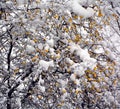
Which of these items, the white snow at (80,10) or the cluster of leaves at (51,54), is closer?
the white snow at (80,10)

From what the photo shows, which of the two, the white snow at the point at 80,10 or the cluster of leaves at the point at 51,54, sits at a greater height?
the white snow at the point at 80,10

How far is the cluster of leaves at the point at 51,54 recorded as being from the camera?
336cm

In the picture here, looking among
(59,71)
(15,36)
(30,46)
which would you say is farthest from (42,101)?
(30,46)

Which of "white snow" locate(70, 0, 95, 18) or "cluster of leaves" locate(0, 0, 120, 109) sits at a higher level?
"white snow" locate(70, 0, 95, 18)

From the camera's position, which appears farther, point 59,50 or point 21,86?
point 21,86

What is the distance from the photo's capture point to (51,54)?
352cm

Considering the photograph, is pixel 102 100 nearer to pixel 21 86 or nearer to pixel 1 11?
pixel 21 86

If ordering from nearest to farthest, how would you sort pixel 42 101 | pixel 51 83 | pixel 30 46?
pixel 30 46
pixel 51 83
pixel 42 101

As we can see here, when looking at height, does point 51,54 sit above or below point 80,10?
below

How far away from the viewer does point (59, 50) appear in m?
3.89

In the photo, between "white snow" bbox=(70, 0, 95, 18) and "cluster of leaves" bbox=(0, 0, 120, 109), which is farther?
"cluster of leaves" bbox=(0, 0, 120, 109)

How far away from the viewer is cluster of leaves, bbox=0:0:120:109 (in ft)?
11.0

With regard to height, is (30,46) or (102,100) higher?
(30,46)

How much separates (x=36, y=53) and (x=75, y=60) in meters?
0.49
